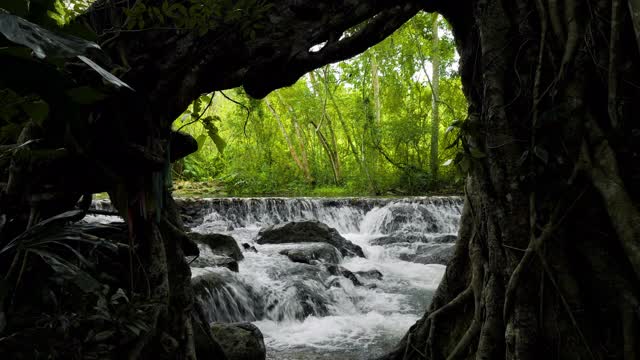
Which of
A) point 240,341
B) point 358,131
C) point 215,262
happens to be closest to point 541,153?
point 240,341

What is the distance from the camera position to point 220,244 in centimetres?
665

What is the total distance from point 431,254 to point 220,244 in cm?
377

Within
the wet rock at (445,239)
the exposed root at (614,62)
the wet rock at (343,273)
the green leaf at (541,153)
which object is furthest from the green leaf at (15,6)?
the wet rock at (445,239)

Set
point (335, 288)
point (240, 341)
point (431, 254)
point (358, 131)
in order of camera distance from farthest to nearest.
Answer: point (358, 131), point (431, 254), point (335, 288), point (240, 341)

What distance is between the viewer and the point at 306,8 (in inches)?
87.7

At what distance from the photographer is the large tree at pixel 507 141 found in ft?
5.57

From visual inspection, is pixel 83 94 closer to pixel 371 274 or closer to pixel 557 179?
pixel 557 179

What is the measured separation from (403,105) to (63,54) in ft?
47.1

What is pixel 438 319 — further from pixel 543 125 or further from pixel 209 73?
pixel 209 73

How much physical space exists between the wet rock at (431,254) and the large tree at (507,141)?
5.29 metres

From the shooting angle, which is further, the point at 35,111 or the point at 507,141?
the point at 507,141

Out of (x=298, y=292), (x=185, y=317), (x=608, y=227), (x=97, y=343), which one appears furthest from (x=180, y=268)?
(x=298, y=292)

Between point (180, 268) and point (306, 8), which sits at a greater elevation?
point (306, 8)

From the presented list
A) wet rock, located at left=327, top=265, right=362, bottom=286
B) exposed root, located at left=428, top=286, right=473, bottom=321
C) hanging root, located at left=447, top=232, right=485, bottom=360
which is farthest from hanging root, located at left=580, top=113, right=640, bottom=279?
wet rock, located at left=327, top=265, right=362, bottom=286
